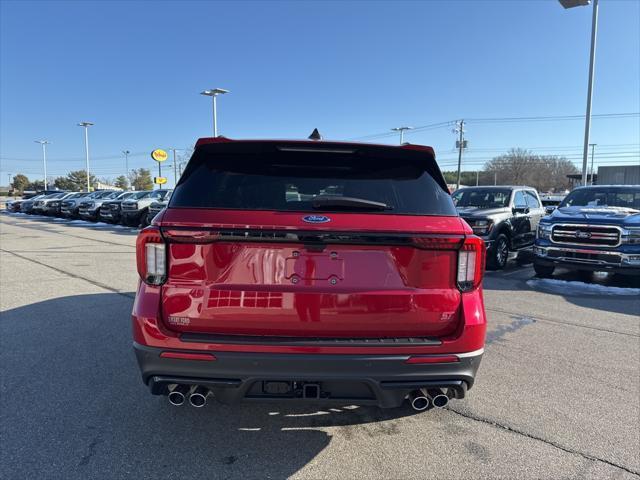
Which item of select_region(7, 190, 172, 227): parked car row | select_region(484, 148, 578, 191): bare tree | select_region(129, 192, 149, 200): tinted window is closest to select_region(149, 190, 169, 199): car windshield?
select_region(7, 190, 172, 227): parked car row

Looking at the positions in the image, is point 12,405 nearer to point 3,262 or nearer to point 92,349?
point 92,349

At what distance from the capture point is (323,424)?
3.15m

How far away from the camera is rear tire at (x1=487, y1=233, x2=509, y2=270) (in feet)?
32.6

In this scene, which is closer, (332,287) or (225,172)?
(332,287)

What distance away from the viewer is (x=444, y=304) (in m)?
2.49

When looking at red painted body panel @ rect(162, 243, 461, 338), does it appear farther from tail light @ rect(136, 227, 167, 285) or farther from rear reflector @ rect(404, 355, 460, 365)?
rear reflector @ rect(404, 355, 460, 365)

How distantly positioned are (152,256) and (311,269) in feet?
2.85

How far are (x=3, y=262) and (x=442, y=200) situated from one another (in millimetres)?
11062

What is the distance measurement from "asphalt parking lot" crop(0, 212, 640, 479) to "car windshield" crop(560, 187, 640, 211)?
16.2 ft

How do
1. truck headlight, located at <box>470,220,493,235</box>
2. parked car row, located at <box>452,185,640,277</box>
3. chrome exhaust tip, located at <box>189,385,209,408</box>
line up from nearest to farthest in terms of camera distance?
1. chrome exhaust tip, located at <box>189,385,209,408</box>
2. parked car row, located at <box>452,185,640,277</box>
3. truck headlight, located at <box>470,220,493,235</box>

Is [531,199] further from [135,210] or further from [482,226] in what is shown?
[135,210]

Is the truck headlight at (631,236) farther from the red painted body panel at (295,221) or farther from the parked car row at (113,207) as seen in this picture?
the parked car row at (113,207)

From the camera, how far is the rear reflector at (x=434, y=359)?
240 centimetres

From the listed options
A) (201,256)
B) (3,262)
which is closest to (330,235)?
(201,256)
